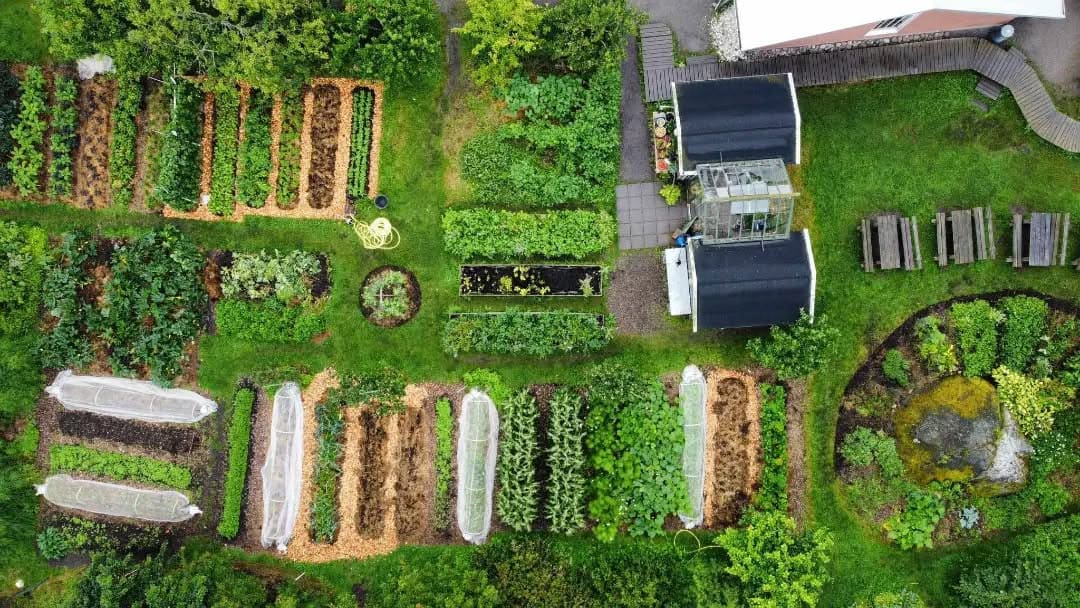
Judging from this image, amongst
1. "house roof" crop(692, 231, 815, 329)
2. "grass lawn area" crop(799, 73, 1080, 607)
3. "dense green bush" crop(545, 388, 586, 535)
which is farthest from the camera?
"grass lawn area" crop(799, 73, 1080, 607)

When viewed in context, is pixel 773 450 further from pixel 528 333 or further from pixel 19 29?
pixel 19 29

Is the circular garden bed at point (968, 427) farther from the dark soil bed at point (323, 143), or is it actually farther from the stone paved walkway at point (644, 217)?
the dark soil bed at point (323, 143)

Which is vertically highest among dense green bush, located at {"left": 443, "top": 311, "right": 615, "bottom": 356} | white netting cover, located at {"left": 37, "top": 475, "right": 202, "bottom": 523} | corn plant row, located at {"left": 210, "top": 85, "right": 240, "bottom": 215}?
corn plant row, located at {"left": 210, "top": 85, "right": 240, "bottom": 215}

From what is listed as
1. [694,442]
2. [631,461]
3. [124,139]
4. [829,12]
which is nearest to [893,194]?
[829,12]

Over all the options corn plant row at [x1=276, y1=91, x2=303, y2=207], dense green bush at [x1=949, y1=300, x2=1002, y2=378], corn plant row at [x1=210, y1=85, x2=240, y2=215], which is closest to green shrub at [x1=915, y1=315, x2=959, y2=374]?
dense green bush at [x1=949, y1=300, x2=1002, y2=378]

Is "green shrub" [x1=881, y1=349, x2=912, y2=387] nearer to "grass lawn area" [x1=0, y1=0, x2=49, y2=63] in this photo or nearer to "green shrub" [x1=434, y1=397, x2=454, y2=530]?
"green shrub" [x1=434, y1=397, x2=454, y2=530]

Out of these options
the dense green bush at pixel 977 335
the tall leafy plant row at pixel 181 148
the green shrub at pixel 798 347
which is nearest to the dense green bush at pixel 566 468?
the green shrub at pixel 798 347
